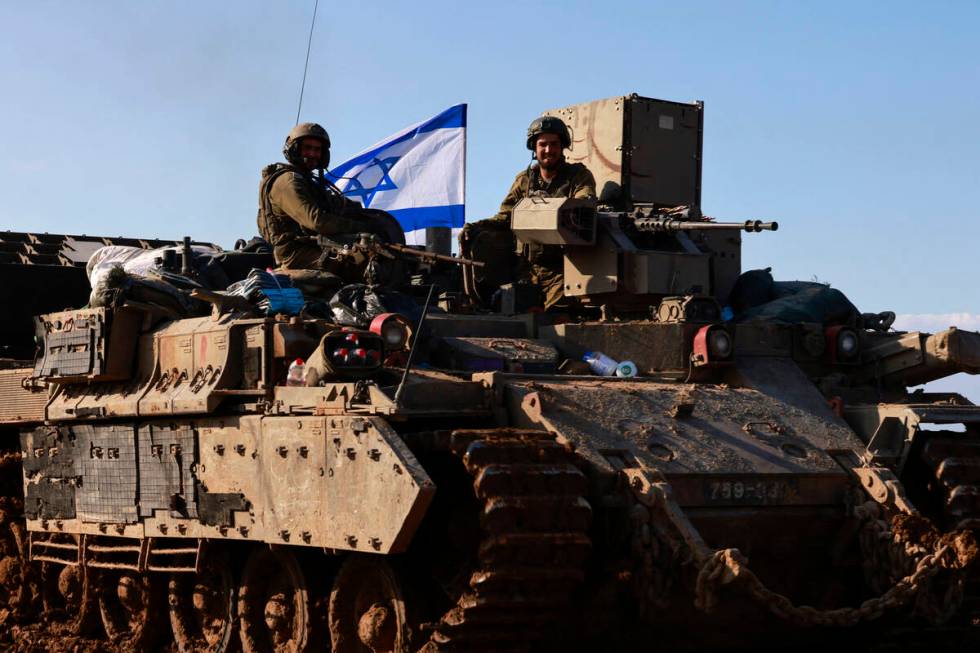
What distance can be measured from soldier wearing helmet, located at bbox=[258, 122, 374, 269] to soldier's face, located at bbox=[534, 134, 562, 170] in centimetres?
182

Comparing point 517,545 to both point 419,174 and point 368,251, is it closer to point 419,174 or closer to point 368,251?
point 368,251

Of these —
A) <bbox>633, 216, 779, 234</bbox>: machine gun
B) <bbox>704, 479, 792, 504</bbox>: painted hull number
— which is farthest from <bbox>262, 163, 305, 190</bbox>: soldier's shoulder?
<bbox>704, 479, 792, 504</bbox>: painted hull number

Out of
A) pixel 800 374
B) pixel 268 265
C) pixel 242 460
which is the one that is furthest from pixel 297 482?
pixel 268 265

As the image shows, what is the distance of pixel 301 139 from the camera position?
591 inches

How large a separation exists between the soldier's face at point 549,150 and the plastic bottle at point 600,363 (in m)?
2.98

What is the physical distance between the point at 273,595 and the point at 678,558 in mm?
3666

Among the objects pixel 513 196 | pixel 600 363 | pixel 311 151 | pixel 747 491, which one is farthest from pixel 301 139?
pixel 747 491

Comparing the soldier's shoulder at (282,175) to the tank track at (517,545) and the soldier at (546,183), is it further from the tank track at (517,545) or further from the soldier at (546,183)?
the tank track at (517,545)

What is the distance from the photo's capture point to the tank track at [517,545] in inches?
374

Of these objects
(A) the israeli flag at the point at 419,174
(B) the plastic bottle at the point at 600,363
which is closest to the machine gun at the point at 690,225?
(B) the plastic bottle at the point at 600,363

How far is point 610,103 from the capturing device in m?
15.9

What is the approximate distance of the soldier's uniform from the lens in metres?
14.4

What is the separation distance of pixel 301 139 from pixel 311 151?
17 cm

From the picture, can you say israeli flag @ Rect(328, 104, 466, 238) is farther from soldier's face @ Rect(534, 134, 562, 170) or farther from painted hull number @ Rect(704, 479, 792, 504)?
painted hull number @ Rect(704, 479, 792, 504)
